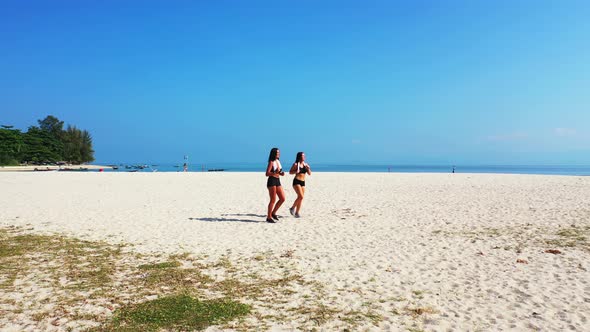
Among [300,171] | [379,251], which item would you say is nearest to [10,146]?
[300,171]

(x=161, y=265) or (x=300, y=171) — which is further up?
(x=300, y=171)

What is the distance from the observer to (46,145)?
268ft

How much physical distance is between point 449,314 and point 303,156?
721 centimetres

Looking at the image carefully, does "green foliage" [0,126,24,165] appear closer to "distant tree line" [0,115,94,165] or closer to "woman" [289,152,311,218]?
"distant tree line" [0,115,94,165]

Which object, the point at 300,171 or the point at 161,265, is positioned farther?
the point at 300,171

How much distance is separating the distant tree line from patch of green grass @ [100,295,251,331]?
81.3 metres

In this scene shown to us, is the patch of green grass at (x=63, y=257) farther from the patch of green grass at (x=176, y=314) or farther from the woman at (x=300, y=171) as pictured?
the woman at (x=300, y=171)

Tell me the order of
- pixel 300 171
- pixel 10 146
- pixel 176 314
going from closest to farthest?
pixel 176 314, pixel 300 171, pixel 10 146

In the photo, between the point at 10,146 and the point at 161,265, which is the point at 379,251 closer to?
the point at 161,265

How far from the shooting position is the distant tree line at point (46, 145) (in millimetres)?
71312

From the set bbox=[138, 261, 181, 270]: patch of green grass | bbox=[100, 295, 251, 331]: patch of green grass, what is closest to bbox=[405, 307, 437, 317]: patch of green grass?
bbox=[100, 295, 251, 331]: patch of green grass

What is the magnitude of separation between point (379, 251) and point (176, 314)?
4.73 meters

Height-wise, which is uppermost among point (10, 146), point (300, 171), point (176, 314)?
Result: point (10, 146)

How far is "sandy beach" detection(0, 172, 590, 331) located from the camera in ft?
15.4
